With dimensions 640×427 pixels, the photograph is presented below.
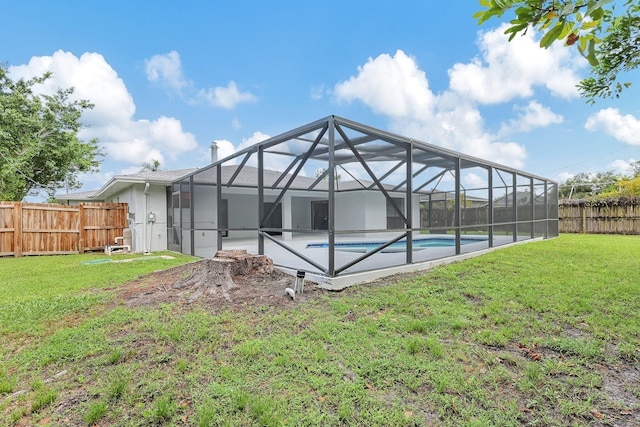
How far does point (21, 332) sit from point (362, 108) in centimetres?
1535

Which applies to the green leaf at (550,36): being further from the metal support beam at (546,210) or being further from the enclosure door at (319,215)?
the enclosure door at (319,215)

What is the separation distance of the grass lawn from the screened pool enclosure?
5.11 ft

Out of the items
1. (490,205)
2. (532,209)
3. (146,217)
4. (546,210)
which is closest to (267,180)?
(146,217)

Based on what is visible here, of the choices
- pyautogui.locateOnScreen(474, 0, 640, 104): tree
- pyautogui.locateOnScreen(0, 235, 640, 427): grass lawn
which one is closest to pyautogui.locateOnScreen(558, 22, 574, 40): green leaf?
pyautogui.locateOnScreen(474, 0, 640, 104): tree

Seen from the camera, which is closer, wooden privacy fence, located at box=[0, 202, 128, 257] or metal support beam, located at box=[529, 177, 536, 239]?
wooden privacy fence, located at box=[0, 202, 128, 257]

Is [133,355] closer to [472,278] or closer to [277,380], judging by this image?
[277,380]

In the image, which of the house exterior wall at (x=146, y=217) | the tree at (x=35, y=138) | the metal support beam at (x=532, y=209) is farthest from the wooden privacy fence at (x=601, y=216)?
the tree at (x=35, y=138)

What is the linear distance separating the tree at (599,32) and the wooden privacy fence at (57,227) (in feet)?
42.8

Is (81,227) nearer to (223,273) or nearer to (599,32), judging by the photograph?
(223,273)

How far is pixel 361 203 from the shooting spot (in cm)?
1451

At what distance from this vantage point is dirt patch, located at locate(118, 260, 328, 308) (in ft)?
14.4

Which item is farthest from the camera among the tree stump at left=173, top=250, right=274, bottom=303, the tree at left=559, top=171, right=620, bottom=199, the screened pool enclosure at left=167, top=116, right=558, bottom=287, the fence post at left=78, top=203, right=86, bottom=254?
the tree at left=559, top=171, right=620, bottom=199

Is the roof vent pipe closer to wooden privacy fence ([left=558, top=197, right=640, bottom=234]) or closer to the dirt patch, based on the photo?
the dirt patch

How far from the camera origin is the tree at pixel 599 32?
171cm
